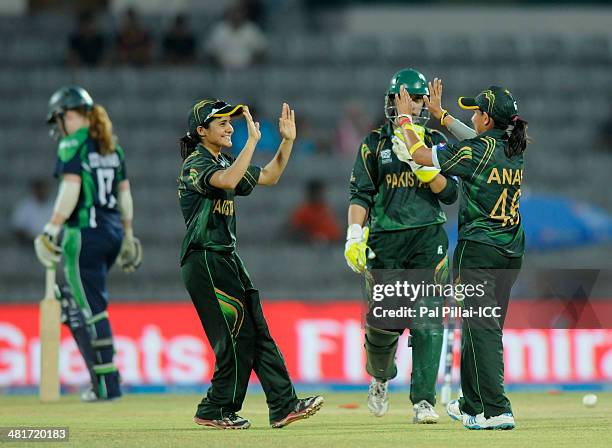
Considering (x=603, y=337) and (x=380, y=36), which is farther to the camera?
(x=380, y=36)

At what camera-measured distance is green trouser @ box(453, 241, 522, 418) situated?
746 centimetres

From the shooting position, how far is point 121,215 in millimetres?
10250

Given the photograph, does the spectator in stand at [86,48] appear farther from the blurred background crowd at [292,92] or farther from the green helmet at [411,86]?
the green helmet at [411,86]

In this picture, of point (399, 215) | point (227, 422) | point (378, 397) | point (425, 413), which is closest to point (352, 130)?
point (378, 397)

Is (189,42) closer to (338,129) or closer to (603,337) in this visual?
(338,129)

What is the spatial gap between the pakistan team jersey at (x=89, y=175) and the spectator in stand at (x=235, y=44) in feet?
24.0

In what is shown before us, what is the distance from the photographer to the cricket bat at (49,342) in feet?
33.2

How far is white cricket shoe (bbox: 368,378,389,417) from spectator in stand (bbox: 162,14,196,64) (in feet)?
30.5

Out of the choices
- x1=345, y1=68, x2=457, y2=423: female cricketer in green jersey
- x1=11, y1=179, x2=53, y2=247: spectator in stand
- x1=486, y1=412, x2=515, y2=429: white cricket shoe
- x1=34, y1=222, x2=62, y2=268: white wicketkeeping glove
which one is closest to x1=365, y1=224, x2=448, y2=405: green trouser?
x1=345, y1=68, x2=457, y2=423: female cricketer in green jersey

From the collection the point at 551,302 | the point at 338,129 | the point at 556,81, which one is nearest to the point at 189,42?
the point at 338,129

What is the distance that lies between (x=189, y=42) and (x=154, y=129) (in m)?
1.38

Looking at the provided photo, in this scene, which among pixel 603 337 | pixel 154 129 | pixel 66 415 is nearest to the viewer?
pixel 66 415

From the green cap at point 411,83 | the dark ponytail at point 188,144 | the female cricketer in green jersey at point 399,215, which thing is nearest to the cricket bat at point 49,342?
the dark ponytail at point 188,144

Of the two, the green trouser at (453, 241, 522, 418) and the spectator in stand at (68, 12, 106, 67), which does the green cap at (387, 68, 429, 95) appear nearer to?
the green trouser at (453, 241, 522, 418)
